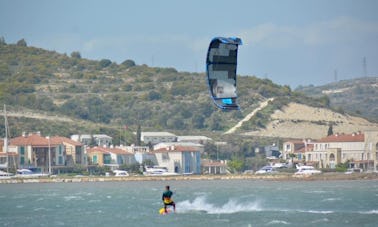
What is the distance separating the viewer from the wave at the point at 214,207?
48.5 meters

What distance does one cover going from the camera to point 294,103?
436 feet

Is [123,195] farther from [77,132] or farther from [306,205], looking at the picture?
[77,132]

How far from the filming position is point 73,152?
9356cm

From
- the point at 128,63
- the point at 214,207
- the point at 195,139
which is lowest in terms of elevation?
the point at 214,207

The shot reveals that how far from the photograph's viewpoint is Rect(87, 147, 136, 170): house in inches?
3772

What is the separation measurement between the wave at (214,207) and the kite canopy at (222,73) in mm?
12601

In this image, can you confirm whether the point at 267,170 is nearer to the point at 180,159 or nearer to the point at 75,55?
the point at 180,159

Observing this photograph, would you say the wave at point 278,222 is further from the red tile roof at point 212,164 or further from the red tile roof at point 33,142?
the red tile roof at point 212,164

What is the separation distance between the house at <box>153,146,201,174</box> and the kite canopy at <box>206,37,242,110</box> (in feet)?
196

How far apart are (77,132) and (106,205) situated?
58.4 metres

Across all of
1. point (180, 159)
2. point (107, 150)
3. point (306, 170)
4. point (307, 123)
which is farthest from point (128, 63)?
point (306, 170)

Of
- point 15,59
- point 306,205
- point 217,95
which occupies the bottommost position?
point 306,205

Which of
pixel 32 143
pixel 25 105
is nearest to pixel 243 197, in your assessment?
pixel 32 143

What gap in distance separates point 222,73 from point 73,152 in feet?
194
